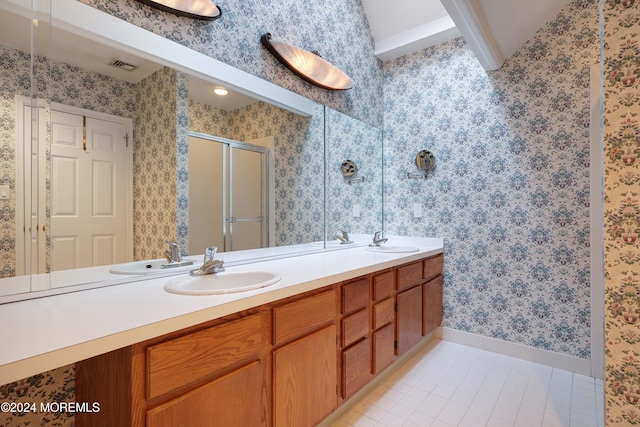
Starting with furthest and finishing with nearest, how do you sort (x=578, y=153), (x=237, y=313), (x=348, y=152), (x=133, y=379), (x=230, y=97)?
(x=348, y=152), (x=578, y=153), (x=230, y=97), (x=237, y=313), (x=133, y=379)

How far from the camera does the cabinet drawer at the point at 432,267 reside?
2.45 metres

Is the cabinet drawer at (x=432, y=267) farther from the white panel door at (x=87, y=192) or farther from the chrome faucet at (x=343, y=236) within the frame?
the white panel door at (x=87, y=192)

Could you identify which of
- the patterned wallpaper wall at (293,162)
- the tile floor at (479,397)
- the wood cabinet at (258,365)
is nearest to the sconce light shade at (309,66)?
the patterned wallpaper wall at (293,162)

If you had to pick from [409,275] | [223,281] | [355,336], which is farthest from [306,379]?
[409,275]

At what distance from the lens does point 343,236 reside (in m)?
2.63

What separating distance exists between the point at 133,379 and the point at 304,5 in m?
2.43

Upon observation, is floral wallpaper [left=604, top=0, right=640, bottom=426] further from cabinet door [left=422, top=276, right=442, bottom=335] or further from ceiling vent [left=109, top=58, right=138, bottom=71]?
ceiling vent [left=109, top=58, right=138, bottom=71]

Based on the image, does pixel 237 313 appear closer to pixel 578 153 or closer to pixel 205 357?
pixel 205 357

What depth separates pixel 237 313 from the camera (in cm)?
111

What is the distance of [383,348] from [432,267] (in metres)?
0.89

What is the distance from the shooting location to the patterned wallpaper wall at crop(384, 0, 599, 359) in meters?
2.19

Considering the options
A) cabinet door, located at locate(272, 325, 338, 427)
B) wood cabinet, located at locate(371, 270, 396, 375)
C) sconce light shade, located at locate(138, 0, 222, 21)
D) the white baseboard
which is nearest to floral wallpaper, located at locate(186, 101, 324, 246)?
sconce light shade, located at locate(138, 0, 222, 21)

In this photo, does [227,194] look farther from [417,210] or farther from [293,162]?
[417,210]

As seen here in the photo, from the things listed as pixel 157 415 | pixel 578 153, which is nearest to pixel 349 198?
pixel 578 153
